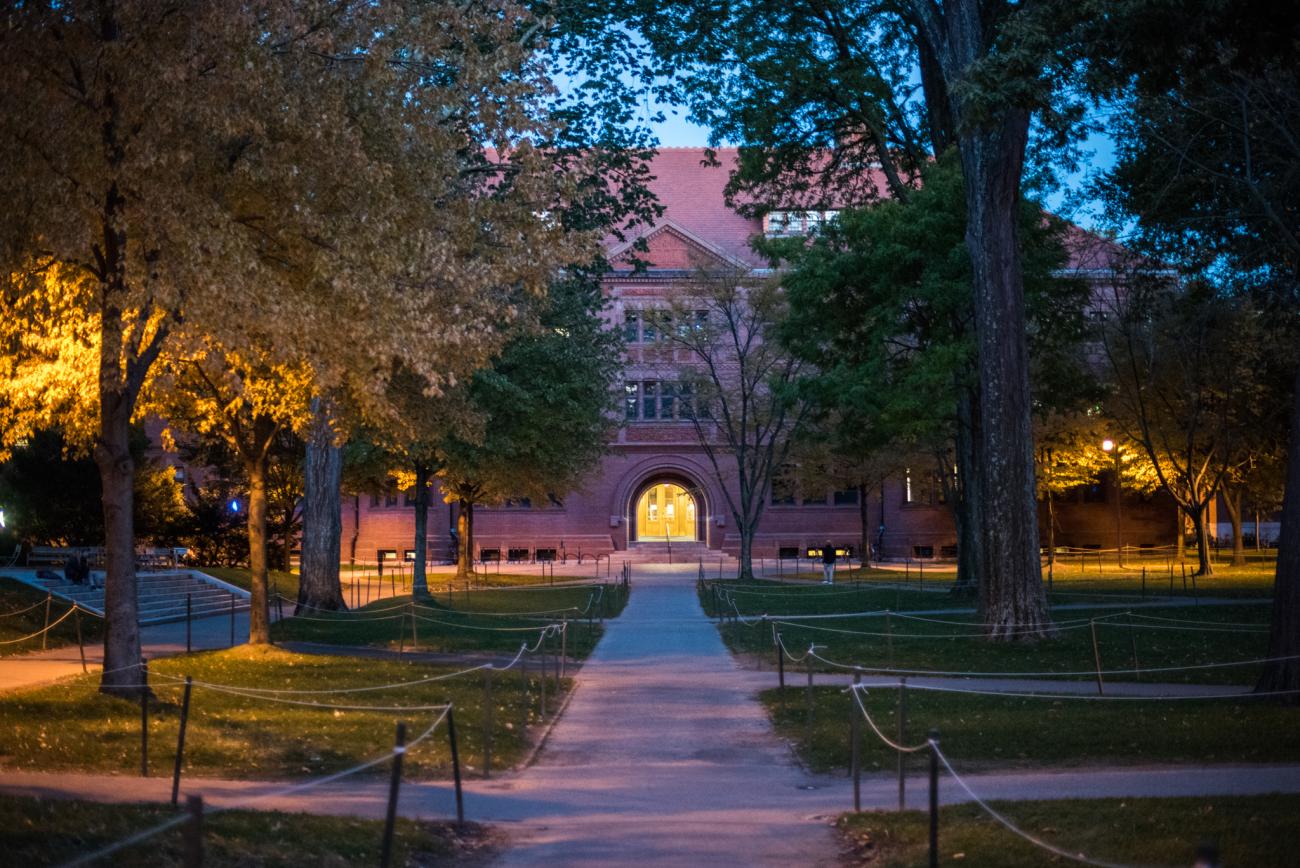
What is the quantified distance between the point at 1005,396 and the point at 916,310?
934 cm

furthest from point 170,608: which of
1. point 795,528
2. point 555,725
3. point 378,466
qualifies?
point 795,528

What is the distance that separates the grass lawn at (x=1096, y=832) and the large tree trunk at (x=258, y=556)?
44.9ft

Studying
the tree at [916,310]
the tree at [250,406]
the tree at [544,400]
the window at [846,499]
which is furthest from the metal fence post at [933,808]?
the window at [846,499]

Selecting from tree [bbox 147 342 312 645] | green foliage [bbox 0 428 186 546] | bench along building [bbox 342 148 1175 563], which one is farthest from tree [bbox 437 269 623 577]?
bench along building [bbox 342 148 1175 563]

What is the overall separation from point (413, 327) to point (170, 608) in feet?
61.9

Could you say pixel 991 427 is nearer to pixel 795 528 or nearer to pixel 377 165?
pixel 377 165

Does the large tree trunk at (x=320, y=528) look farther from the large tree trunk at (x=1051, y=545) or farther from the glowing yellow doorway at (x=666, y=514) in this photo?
the glowing yellow doorway at (x=666, y=514)

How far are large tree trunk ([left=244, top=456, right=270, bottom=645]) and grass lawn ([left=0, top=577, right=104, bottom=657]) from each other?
2.81 metres

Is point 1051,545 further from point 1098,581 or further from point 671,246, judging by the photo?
point 671,246

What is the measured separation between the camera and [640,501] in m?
66.7

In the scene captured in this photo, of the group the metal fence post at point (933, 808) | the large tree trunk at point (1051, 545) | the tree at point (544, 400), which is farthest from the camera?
the large tree trunk at point (1051, 545)

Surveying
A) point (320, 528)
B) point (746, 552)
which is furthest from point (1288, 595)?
point (746, 552)

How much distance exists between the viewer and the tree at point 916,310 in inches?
1059

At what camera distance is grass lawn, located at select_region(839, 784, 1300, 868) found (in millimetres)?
7805
